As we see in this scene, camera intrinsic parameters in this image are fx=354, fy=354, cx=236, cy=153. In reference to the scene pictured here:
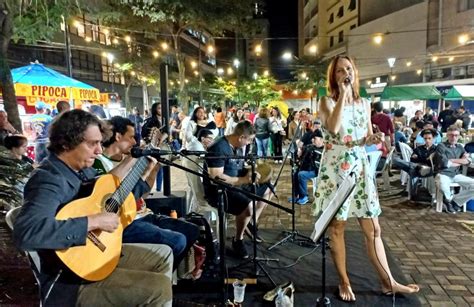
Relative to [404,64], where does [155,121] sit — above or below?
below

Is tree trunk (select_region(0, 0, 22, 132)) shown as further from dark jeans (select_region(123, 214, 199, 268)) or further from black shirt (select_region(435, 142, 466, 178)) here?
black shirt (select_region(435, 142, 466, 178))

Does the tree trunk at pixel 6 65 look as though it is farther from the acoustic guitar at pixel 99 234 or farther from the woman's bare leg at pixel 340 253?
the woman's bare leg at pixel 340 253

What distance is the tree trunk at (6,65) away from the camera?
4113 mm

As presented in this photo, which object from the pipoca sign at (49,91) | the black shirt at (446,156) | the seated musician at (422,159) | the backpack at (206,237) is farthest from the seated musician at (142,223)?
the pipoca sign at (49,91)

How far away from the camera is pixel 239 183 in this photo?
3641mm

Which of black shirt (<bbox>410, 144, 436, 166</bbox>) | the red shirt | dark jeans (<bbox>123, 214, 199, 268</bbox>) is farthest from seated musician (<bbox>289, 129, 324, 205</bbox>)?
dark jeans (<bbox>123, 214, 199, 268</bbox>)

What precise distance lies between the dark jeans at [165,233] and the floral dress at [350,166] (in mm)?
1074

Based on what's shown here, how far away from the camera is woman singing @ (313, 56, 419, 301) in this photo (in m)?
2.69

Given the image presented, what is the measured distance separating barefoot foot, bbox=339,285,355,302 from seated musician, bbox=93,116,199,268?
1277mm

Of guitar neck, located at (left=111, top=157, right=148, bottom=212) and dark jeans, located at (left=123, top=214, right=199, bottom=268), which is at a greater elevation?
guitar neck, located at (left=111, top=157, right=148, bottom=212)

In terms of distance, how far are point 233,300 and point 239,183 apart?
3.82ft

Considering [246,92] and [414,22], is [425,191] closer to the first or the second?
[414,22]

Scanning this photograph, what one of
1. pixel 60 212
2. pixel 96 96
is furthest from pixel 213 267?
pixel 96 96

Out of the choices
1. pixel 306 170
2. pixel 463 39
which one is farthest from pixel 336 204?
pixel 463 39
